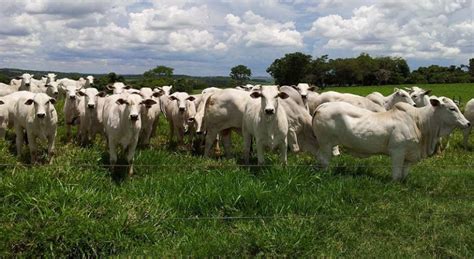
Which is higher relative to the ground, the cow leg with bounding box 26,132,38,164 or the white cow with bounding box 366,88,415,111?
the white cow with bounding box 366,88,415,111

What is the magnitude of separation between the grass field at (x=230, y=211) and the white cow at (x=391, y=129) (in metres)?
0.45

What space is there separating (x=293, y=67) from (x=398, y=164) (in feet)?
218

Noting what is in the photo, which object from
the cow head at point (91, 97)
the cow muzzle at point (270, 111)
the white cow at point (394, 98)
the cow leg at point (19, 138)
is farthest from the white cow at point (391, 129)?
the cow leg at point (19, 138)

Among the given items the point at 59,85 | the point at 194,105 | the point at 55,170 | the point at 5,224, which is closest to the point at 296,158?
the point at 194,105

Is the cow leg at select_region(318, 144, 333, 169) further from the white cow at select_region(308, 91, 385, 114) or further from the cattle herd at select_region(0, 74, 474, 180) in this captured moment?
the white cow at select_region(308, 91, 385, 114)

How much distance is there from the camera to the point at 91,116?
1234cm

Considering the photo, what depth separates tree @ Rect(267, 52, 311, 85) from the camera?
74.8 m

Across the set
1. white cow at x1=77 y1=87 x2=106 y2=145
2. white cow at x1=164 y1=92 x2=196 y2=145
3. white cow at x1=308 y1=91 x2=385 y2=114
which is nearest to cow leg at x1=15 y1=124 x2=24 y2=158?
white cow at x1=77 y1=87 x2=106 y2=145

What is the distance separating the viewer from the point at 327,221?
7309 millimetres

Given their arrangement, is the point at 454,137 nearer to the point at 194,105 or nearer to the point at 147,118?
the point at 194,105

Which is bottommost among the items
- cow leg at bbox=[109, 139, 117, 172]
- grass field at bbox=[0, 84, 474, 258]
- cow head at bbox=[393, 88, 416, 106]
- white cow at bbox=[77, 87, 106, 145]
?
grass field at bbox=[0, 84, 474, 258]

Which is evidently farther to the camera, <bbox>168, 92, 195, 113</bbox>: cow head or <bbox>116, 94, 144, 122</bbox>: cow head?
<bbox>168, 92, 195, 113</bbox>: cow head

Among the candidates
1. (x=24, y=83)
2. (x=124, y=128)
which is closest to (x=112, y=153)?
(x=124, y=128)

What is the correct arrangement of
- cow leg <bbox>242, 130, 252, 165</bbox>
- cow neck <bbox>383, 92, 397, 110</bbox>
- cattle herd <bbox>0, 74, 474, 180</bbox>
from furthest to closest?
cow neck <bbox>383, 92, 397, 110</bbox>, cow leg <bbox>242, 130, 252, 165</bbox>, cattle herd <bbox>0, 74, 474, 180</bbox>
